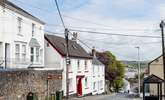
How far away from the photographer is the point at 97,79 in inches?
2879

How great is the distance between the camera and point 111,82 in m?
101

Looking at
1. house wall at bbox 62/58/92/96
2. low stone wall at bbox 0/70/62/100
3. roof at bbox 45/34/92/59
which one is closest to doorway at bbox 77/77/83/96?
house wall at bbox 62/58/92/96

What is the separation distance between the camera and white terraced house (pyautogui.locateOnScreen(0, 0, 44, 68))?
39.2m

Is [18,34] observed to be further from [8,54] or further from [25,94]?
[25,94]

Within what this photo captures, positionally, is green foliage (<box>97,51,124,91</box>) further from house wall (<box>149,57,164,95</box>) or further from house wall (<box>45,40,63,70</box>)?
house wall (<box>45,40,63,70</box>)

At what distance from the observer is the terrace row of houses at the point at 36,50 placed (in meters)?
39.7

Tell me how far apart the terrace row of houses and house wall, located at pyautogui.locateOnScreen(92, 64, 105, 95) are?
0.93 metres

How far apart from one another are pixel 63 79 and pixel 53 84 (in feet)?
22.0

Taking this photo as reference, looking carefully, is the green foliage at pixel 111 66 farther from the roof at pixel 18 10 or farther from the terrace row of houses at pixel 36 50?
the roof at pixel 18 10

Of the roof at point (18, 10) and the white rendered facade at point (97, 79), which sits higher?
the roof at point (18, 10)

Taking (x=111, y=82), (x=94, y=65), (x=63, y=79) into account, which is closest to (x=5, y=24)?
(x=63, y=79)

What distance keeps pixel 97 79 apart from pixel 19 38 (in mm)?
32521

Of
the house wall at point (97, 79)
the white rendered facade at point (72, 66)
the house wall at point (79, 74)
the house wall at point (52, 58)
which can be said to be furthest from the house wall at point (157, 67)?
the house wall at point (52, 58)

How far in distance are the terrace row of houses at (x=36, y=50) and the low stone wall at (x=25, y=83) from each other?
145 cm
